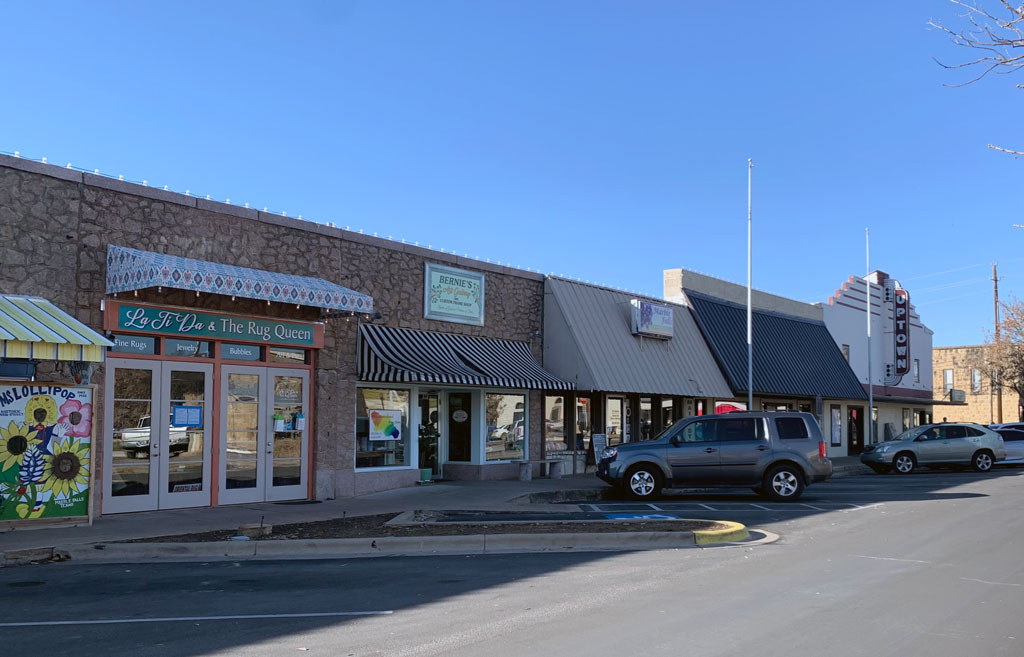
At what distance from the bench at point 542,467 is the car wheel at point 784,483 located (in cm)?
585

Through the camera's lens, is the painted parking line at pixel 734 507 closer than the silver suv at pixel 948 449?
Yes

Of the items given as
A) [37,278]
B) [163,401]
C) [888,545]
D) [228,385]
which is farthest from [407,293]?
[888,545]

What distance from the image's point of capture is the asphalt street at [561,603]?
6.63 metres

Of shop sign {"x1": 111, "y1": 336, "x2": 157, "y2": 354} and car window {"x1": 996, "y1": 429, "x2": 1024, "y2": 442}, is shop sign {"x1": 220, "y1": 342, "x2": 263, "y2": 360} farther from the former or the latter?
car window {"x1": 996, "y1": 429, "x2": 1024, "y2": 442}

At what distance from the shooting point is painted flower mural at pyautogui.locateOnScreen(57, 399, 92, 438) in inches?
503

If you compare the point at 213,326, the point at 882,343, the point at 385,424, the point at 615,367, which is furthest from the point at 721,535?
the point at 882,343

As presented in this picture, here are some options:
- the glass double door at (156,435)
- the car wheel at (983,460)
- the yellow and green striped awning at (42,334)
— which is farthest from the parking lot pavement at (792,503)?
the yellow and green striped awning at (42,334)

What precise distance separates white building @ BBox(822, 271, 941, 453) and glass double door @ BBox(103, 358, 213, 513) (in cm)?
2853

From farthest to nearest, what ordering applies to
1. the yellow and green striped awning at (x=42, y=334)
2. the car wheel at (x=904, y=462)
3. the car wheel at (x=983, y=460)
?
the car wheel at (x=904, y=462), the car wheel at (x=983, y=460), the yellow and green striped awning at (x=42, y=334)

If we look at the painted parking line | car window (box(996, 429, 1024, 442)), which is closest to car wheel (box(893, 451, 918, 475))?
car window (box(996, 429, 1024, 442))

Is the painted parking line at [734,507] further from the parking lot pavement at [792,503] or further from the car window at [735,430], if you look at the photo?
the car window at [735,430]

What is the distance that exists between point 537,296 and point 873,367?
22.7m

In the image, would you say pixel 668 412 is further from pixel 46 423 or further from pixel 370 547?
pixel 46 423

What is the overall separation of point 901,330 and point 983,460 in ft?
45.7
